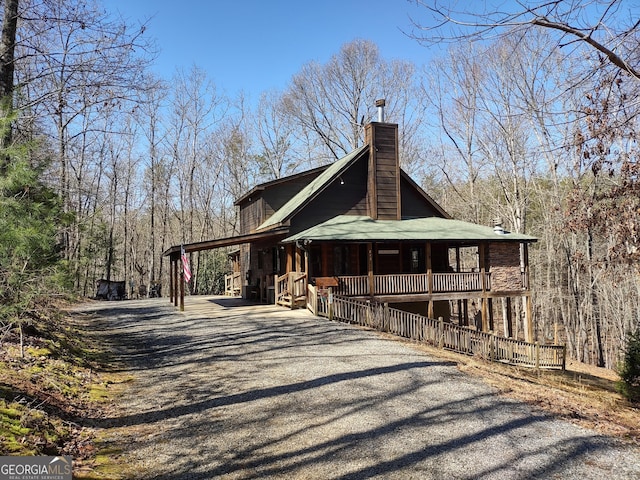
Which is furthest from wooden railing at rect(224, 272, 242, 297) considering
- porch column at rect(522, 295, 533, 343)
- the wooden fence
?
porch column at rect(522, 295, 533, 343)

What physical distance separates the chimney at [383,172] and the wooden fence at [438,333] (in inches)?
264

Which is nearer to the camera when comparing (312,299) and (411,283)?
(312,299)


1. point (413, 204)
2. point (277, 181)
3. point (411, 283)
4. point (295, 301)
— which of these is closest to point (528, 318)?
point (411, 283)

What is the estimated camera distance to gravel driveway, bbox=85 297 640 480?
14.7ft

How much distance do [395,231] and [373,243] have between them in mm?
1098

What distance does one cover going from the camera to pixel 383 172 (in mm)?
19953

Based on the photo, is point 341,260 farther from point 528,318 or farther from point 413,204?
point 528,318

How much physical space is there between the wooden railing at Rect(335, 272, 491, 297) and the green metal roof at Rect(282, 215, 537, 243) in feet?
5.06

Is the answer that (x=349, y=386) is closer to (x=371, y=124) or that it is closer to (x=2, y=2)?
(x=2, y=2)

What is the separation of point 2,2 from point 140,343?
787cm

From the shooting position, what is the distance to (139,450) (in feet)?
15.9

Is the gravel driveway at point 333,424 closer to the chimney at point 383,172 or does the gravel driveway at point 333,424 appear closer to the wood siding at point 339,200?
the wood siding at point 339,200

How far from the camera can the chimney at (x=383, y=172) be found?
64.7 feet

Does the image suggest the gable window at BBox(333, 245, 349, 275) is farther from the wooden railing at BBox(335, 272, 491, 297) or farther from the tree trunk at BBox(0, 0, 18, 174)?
the tree trunk at BBox(0, 0, 18, 174)
